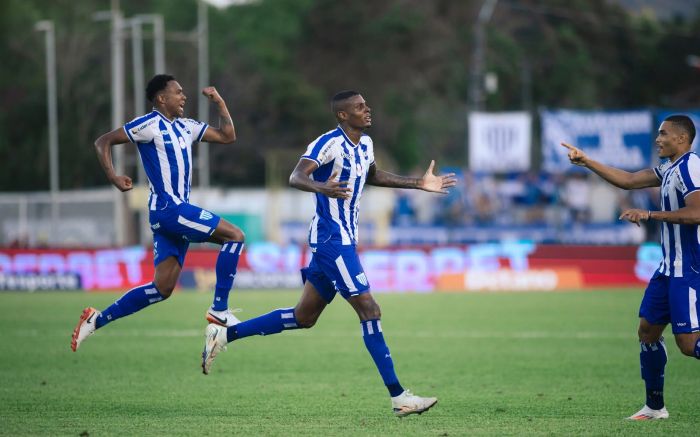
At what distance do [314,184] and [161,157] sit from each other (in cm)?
227

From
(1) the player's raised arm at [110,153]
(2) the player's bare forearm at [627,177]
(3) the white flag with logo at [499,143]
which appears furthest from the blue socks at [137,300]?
(3) the white flag with logo at [499,143]

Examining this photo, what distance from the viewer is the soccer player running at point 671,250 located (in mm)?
10336

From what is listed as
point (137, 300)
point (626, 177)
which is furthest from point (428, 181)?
point (137, 300)

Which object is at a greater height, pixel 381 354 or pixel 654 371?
pixel 381 354

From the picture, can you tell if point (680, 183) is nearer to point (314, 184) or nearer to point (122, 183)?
point (314, 184)

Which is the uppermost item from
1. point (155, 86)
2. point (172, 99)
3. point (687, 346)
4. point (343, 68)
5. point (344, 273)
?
point (343, 68)

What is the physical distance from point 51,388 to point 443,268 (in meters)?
17.5

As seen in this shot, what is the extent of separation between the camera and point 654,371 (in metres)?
10.9

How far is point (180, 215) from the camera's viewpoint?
38.7 ft

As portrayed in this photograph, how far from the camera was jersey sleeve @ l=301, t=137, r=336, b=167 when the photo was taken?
1074 centimetres

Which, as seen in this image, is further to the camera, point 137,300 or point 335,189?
point 137,300

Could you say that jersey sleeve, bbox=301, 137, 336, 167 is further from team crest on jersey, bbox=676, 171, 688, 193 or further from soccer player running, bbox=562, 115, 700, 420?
team crest on jersey, bbox=676, 171, 688, 193

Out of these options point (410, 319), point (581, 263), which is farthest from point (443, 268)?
point (410, 319)

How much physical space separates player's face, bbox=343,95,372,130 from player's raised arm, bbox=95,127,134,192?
2.39 meters
